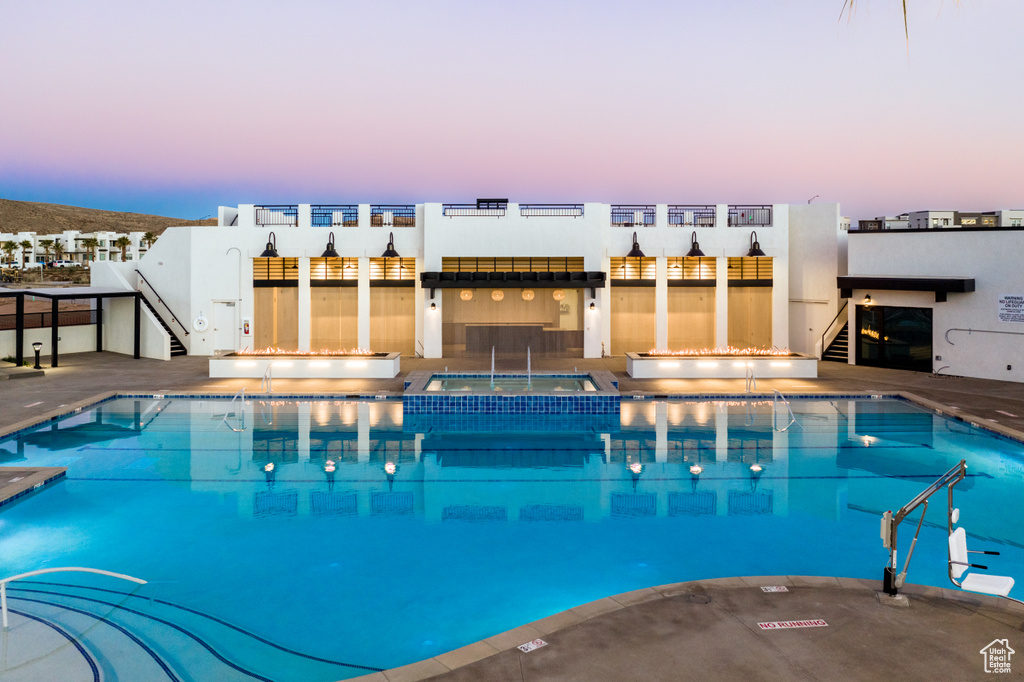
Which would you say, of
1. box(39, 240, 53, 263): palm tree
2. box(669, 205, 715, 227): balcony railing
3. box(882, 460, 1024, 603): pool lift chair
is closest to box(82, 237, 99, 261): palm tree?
box(39, 240, 53, 263): palm tree

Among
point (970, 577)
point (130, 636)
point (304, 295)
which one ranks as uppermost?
point (304, 295)

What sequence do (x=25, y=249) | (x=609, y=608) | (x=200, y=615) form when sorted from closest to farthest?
(x=609, y=608) → (x=200, y=615) → (x=25, y=249)

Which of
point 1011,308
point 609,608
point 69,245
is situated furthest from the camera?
point 69,245

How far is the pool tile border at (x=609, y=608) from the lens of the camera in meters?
4.66

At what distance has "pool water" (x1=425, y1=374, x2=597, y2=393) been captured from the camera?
15969mm

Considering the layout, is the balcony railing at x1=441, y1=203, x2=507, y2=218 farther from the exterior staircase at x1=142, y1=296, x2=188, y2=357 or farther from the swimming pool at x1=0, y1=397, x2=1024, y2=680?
the exterior staircase at x1=142, y1=296, x2=188, y2=357

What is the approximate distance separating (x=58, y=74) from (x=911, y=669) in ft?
117

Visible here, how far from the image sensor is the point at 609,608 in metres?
5.47

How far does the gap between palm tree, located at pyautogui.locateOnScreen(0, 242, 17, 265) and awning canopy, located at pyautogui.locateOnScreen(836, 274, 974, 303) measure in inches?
3353

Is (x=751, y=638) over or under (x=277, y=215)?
under

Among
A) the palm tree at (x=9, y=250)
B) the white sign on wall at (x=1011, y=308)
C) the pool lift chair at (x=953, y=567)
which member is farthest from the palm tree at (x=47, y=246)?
the pool lift chair at (x=953, y=567)

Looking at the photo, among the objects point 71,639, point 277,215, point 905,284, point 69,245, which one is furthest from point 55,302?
point 69,245

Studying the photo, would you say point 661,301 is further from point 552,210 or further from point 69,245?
point 69,245

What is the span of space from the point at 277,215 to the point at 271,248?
1857 millimetres
